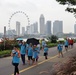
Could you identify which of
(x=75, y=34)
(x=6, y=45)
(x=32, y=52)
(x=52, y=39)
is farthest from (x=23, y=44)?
(x=75, y=34)

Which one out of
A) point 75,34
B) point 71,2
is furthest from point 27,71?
point 75,34

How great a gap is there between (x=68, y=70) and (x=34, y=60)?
8.91 meters

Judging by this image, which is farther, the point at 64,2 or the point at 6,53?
the point at 6,53

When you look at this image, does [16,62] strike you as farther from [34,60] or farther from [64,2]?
[64,2]

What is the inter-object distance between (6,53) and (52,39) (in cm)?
3450

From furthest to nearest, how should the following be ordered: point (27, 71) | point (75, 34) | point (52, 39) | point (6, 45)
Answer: point (75, 34), point (52, 39), point (6, 45), point (27, 71)

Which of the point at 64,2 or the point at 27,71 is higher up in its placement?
the point at 64,2

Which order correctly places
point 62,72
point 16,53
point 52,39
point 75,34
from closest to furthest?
point 62,72 → point 16,53 → point 52,39 → point 75,34

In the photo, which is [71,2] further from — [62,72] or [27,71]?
[62,72]

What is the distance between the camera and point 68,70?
1377 cm

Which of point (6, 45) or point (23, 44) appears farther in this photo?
point (6, 45)

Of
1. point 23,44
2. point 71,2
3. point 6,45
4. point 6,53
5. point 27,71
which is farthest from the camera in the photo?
point 6,45

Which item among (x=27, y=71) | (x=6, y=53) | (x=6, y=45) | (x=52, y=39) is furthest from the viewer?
(x=52, y=39)

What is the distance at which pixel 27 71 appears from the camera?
18328mm
